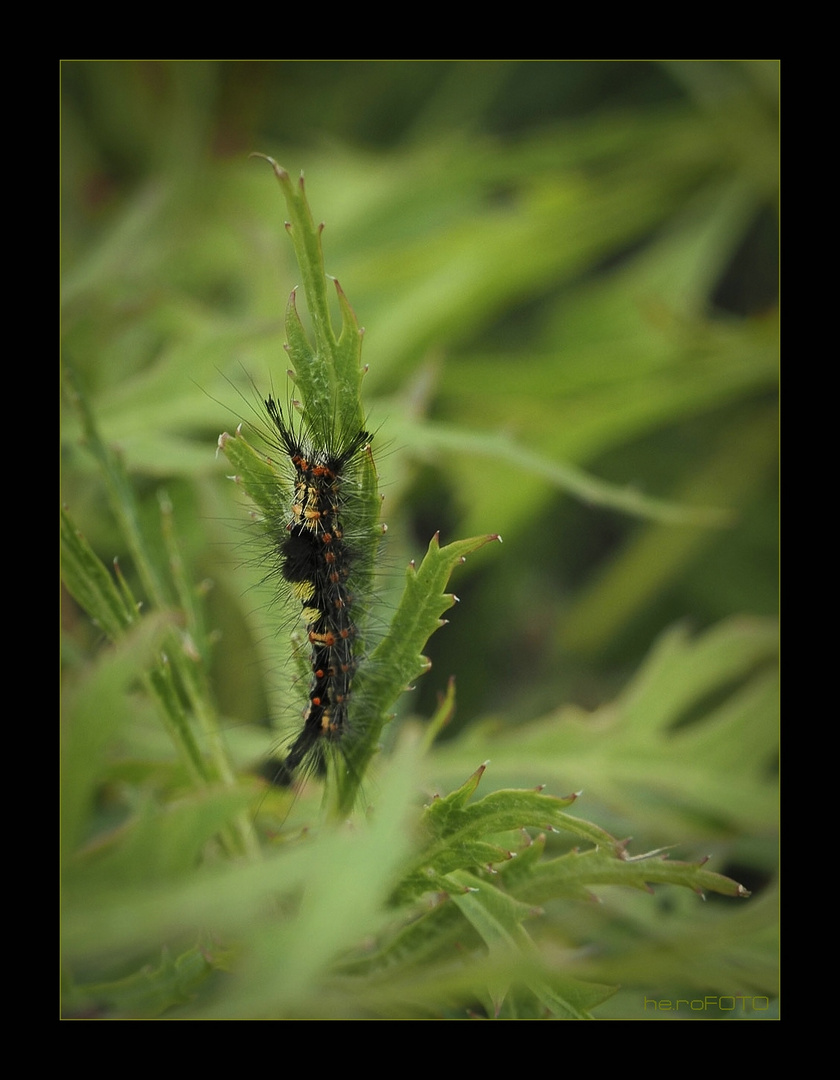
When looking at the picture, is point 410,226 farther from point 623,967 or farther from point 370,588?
point 623,967

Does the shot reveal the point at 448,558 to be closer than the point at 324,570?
Yes

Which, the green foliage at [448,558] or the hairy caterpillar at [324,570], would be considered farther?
the hairy caterpillar at [324,570]

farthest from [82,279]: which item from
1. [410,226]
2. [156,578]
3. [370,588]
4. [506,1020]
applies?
[506,1020]

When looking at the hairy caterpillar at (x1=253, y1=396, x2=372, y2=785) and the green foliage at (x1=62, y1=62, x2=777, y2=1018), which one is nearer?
the green foliage at (x1=62, y1=62, x2=777, y2=1018)
